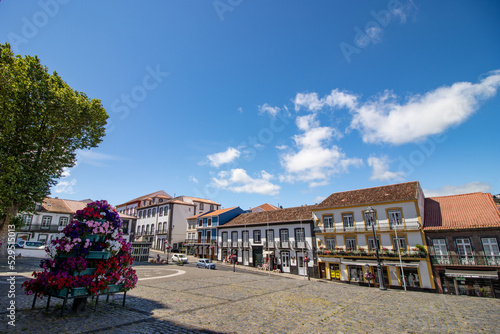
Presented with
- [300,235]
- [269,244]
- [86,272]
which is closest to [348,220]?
[300,235]

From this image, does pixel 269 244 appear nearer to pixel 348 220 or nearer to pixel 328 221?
pixel 328 221

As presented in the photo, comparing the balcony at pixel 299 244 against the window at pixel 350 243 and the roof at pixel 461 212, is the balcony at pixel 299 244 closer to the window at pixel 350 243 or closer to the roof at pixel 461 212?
the window at pixel 350 243

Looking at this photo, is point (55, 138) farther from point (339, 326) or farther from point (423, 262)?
point (423, 262)

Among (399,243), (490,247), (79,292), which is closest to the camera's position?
(79,292)

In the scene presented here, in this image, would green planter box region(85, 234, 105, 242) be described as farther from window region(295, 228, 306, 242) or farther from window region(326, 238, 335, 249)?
window region(295, 228, 306, 242)

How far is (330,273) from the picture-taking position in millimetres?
30812

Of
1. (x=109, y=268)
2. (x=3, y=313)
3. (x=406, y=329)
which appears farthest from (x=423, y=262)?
(x=3, y=313)

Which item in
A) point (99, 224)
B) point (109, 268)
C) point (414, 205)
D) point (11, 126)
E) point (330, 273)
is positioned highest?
point (11, 126)

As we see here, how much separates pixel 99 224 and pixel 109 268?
4.67ft

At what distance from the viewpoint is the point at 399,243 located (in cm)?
2705

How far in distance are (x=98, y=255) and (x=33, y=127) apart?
65.4 feet

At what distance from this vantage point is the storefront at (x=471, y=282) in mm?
A: 21812

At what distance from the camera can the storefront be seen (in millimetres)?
21812

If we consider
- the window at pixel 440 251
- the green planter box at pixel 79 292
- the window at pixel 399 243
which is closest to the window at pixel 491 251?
the window at pixel 440 251
